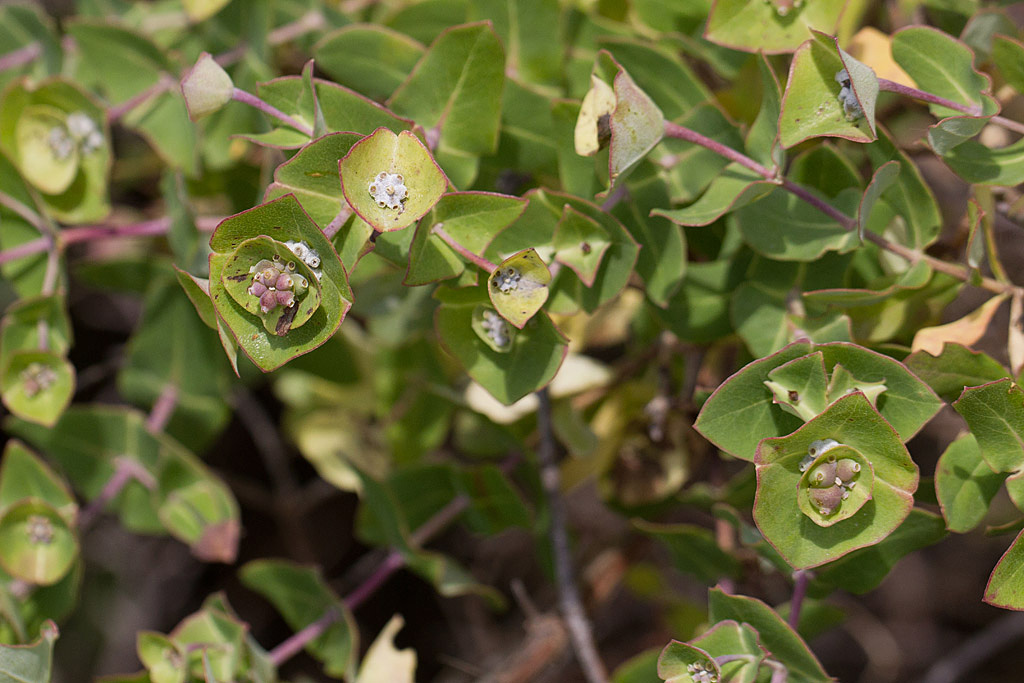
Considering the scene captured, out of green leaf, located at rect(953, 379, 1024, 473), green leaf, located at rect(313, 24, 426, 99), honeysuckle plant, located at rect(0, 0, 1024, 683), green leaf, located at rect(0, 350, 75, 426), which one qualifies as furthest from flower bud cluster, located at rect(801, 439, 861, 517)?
green leaf, located at rect(0, 350, 75, 426)

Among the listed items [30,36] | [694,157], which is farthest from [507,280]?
[30,36]

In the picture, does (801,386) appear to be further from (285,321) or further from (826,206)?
(285,321)

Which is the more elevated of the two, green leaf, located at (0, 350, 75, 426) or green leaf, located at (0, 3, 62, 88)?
green leaf, located at (0, 3, 62, 88)

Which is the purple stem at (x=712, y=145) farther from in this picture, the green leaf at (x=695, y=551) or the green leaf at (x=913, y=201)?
the green leaf at (x=695, y=551)

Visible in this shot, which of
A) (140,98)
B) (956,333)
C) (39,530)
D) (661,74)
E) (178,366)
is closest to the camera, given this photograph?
(956,333)

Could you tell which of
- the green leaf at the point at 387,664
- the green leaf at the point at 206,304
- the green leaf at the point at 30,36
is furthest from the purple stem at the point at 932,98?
the green leaf at the point at 30,36

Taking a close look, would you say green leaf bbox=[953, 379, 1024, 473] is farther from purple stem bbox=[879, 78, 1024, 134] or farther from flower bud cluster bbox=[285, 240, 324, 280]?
flower bud cluster bbox=[285, 240, 324, 280]
